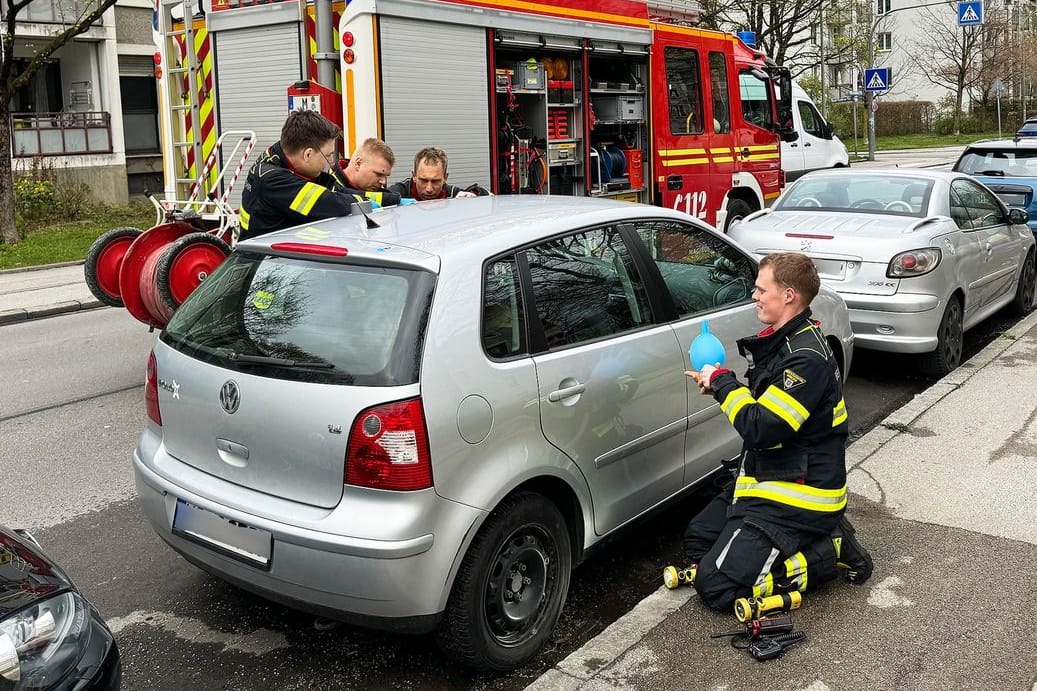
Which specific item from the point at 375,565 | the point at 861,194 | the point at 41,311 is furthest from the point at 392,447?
the point at 41,311

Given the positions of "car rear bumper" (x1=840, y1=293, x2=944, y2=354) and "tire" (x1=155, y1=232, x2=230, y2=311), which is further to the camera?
"car rear bumper" (x1=840, y1=293, x2=944, y2=354)

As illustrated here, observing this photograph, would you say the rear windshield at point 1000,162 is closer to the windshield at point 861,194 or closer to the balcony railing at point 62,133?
the windshield at point 861,194

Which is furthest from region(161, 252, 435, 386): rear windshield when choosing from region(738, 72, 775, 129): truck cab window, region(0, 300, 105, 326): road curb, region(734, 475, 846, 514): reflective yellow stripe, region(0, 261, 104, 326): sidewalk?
region(738, 72, 775, 129): truck cab window

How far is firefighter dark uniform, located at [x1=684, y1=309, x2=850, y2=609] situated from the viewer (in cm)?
382

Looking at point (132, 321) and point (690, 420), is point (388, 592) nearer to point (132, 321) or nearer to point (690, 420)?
point (690, 420)

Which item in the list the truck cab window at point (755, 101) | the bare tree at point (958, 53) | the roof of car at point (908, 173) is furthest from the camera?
the bare tree at point (958, 53)

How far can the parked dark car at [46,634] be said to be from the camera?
262cm

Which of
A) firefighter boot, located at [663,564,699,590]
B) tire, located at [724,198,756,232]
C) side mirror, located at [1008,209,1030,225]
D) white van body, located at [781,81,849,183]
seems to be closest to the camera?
firefighter boot, located at [663,564,699,590]

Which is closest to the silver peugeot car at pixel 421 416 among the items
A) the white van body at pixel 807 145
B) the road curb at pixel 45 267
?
the road curb at pixel 45 267

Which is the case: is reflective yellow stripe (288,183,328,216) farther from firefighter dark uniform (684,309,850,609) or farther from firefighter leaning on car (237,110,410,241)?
firefighter dark uniform (684,309,850,609)

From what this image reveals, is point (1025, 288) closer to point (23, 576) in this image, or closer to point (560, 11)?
point (560, 11)

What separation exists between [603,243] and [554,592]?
1425mm

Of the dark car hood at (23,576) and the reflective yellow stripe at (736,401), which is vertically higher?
the reflective yellow stripe at (736,401)

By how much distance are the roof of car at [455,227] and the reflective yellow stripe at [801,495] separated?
125 cm
